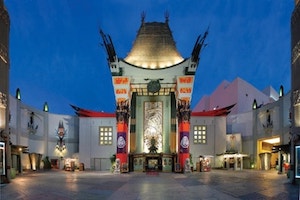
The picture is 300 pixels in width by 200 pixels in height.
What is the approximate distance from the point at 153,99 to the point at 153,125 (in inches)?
95.8

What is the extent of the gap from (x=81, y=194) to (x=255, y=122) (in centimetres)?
2849

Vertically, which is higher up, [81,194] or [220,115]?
[220,115]

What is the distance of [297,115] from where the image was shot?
19.0 metres

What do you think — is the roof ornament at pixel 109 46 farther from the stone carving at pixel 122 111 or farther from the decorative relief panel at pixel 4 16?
the decorative relief panel at pixel 4 16

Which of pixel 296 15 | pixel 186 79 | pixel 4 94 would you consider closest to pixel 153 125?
pixel 186 79

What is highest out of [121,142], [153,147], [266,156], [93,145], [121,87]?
[121,87]

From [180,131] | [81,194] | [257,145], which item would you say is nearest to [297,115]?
[81,194]

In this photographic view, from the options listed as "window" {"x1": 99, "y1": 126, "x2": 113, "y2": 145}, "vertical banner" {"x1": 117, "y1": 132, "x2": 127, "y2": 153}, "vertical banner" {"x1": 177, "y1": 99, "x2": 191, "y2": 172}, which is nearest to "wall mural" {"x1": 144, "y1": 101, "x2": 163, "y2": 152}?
"vertical banner" {"x1": 177, "y1": 99, "x2": 191, "y2": 172}

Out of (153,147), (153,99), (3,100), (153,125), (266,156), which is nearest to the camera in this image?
(3,100)

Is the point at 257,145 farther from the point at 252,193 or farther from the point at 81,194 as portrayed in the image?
the point at 81,194

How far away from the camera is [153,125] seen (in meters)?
36.9

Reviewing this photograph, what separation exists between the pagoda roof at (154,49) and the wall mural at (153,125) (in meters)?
3.80

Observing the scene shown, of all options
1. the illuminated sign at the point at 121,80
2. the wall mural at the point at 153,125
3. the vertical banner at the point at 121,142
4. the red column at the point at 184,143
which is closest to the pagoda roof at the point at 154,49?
the illuminated sign at the point at 121,80

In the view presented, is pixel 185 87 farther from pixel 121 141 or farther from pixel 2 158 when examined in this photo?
pixel 2 158
